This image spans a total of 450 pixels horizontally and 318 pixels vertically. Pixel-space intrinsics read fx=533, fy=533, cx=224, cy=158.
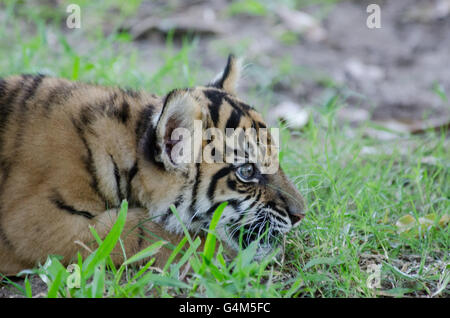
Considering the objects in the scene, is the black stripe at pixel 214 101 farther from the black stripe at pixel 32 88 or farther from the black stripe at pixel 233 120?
the black stripe at pixel 32 88

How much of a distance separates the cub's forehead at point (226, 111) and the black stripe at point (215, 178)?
0.25 m

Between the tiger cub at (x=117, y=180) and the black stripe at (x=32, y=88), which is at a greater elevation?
the black stripe at (x=32, y=88)

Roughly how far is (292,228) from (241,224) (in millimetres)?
325

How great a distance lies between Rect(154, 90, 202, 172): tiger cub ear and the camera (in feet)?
9.30

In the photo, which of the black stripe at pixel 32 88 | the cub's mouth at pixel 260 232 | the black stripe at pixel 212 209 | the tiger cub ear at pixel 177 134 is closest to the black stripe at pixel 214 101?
the tiger cub ear at pixel 177 134

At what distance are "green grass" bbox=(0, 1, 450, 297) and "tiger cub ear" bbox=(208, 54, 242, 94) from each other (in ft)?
2.50

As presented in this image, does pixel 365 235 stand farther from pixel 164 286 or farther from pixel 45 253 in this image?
pixel 45 253

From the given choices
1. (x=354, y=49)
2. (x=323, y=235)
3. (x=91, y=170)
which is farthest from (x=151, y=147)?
(x=354, y=49)

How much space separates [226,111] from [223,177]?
0.39 meters

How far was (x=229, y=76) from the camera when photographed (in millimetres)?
3650

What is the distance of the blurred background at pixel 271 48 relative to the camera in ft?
18.7

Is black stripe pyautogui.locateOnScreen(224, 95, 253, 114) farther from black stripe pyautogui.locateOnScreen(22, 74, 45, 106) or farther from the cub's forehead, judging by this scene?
black stripe pyautogui.locateOnScreen(22, 74, 45, 106)

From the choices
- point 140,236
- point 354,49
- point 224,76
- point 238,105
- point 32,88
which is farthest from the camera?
point 354,49

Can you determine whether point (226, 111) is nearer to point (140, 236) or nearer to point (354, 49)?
point (140, 236)
